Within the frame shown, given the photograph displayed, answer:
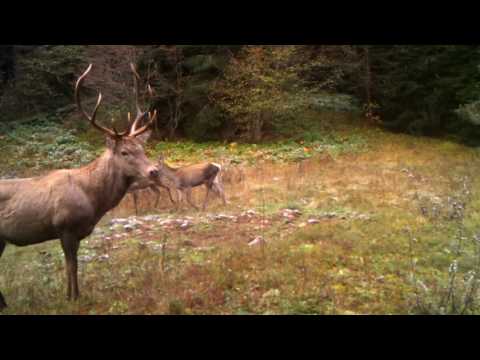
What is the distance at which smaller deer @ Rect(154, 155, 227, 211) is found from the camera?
7.76 metres

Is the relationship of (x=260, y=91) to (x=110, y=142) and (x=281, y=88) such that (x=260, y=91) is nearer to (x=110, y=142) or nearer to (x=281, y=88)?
(x=281, y=88)

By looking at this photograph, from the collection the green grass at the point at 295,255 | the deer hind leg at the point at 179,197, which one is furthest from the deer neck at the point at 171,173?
the green grass at the point at 295,255

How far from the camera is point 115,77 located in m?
7.06

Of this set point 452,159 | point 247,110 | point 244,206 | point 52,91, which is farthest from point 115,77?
point 452,159

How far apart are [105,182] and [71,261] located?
2.28 feet

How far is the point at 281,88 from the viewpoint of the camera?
10.6 m

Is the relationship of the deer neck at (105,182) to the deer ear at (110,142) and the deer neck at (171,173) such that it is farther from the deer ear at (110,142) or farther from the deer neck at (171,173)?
the deer neck at (171,173)

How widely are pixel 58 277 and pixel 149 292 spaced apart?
1000 millimetres

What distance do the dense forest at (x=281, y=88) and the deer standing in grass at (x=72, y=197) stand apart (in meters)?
4.40

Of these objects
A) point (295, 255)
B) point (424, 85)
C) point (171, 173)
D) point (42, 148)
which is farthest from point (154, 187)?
point (424, 85)

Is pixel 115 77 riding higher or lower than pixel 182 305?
higher

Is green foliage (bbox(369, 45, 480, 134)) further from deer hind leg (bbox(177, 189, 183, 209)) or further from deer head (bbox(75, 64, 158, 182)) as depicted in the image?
deer head (bbox(75, 64, 158, 182))

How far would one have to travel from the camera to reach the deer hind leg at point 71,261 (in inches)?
144
